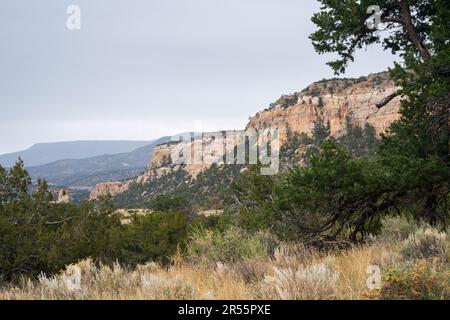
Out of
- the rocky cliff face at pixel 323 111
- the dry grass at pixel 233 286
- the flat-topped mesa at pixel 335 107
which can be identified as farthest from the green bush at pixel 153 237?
the flat-topped mesa at pixel 335 107

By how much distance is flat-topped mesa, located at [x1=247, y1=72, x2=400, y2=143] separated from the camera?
9806 centimetres

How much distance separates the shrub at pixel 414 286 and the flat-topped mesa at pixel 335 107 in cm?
9176

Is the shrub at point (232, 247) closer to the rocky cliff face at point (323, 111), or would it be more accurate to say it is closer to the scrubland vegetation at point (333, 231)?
the scrubland vegetation at point (333, 231)

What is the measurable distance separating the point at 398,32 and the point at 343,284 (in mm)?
8403

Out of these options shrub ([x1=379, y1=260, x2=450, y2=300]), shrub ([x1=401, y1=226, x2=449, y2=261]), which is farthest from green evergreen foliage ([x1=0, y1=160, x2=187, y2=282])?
shrub ([x1=379, y1=260, x2=450, y2=300])

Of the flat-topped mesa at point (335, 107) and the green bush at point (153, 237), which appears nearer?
the green bush at point (153, 237)

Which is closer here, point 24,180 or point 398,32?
point 398,32

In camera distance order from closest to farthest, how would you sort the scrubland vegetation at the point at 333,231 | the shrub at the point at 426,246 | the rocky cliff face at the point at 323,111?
the scrubland vegetation at the point at 333,231 < the shrub at the point at 426,246 < the rocky cliff face at the point at 323,111

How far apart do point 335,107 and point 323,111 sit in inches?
134

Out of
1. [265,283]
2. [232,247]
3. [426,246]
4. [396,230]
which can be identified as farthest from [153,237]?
[265,283]

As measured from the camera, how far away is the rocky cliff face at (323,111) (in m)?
98.8

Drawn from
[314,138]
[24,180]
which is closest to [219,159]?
[314,138]

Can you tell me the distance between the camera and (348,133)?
302ft
